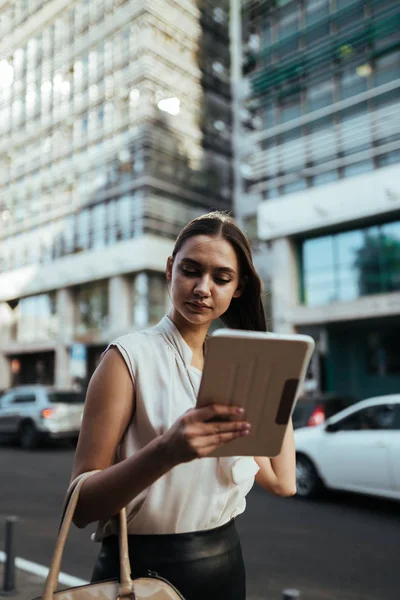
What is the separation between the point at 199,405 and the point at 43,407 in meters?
14.5

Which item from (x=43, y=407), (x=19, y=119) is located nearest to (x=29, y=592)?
(x=43, y=407)

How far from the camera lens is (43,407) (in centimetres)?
1477

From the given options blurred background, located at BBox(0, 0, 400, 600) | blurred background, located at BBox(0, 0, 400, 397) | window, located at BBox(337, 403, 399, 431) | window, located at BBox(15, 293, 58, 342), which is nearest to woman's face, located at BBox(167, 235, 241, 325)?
window, located at BBox(337, 403, 399, 431)

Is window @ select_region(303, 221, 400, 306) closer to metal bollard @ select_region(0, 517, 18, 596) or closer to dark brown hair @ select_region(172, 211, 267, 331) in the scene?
metal bollard @ select_region(0, 517, 18, 596)

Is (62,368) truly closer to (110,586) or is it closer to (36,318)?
(36,318)

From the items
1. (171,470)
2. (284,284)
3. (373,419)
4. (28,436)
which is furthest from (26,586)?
(284,284)

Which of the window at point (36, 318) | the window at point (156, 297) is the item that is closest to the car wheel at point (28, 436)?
the window at point (156, 297)

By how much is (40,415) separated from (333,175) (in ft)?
52.6

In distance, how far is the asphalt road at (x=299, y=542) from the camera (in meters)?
4.45

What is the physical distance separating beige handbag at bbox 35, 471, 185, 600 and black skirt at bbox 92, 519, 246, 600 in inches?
2.4

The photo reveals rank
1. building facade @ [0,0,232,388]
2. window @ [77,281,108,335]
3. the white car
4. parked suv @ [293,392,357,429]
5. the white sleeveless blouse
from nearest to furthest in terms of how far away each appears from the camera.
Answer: the white sleeveless blouse → the white car → parked suv @ [293,392,357,429] → building facade @ [0,0,232,388] → window @ [77,281,108,335]

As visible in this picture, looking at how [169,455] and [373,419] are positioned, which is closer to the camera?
[169,455]

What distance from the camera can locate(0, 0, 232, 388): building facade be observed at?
32219 mm

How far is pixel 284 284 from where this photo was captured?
25.0 m
